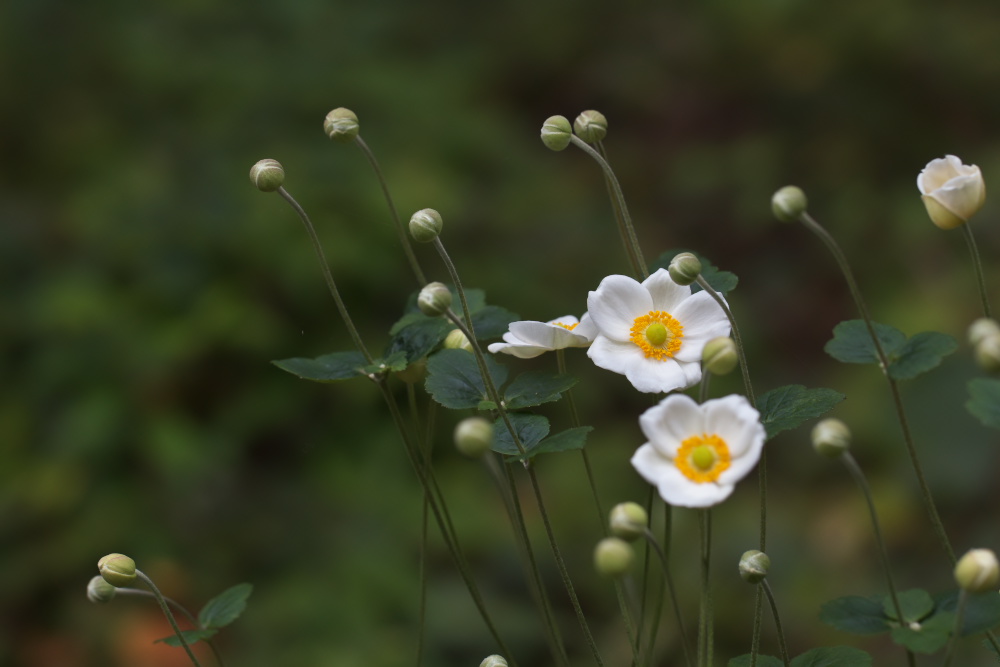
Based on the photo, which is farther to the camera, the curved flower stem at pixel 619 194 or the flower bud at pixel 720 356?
the curved flower stem at pixel 619 194

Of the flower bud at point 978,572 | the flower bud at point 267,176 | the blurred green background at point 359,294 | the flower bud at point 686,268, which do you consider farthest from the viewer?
the blurred green background at point 359,294

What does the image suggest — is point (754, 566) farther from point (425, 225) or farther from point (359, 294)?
point (359, 294)

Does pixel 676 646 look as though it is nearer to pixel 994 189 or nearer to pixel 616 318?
pixel 616 318

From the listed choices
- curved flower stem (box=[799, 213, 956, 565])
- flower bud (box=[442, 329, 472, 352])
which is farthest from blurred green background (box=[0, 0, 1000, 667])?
curved flower stem (box=[799, 213, 956, 565])

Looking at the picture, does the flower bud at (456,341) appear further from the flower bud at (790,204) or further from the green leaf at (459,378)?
the flower bud at (790,204)

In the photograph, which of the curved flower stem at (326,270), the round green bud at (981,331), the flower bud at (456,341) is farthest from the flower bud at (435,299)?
the round green bud at (981,331)

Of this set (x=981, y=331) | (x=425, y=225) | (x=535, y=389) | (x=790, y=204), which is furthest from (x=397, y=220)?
(x=981, y=331)
